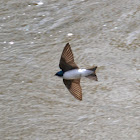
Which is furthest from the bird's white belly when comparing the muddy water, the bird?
the muddy water

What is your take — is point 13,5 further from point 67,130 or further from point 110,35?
point 67,130

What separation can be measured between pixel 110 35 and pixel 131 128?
4.30ft

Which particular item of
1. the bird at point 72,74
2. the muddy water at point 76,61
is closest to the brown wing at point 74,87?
the bird at point 72,74

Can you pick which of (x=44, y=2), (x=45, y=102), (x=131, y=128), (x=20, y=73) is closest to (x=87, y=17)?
(x=44, y=2)

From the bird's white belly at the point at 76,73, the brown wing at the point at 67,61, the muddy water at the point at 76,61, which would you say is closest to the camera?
the bird's white belly at the point at 76,73

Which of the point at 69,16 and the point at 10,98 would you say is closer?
the point at 10,98

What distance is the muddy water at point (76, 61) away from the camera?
9.39 ft

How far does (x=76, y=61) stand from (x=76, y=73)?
4.94 feet

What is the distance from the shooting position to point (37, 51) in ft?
12.3

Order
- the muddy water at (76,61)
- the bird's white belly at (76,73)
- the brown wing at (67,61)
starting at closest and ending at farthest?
the bird's white belly at (76,73) → the brown wing at (67,61) → the muddy water at (76,61)

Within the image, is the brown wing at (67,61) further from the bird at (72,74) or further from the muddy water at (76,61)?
the muddy water at (76,61)

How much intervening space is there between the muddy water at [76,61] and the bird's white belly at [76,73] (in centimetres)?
81

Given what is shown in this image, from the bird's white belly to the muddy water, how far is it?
0.81 metres

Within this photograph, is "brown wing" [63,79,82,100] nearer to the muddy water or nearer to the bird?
the bird
